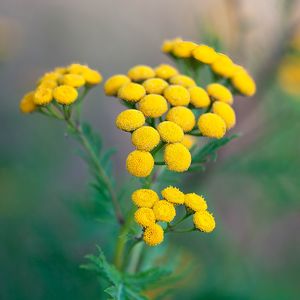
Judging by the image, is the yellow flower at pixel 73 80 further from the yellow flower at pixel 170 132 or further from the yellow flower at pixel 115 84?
the yellow flower at pixel 170 132

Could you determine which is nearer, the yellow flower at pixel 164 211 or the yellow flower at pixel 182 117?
the yellow flower at pixel 164 211

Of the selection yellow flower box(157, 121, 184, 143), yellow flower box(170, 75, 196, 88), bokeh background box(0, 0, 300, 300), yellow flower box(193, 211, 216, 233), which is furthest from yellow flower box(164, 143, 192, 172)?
bokeh background box(0, 0, 300, 300)

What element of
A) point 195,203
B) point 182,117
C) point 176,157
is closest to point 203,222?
point 195,203

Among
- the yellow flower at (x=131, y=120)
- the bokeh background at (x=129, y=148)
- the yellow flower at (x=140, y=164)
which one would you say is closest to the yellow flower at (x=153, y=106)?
the yellow flower at (x=131, y=120)

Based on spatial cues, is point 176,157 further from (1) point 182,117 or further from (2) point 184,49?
(2) point 184,49

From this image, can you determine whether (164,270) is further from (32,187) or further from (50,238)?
(32,187)
